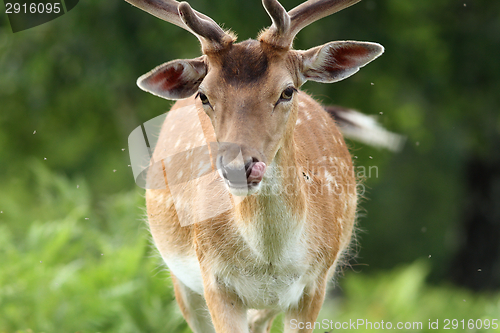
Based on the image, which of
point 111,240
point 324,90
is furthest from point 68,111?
point 324,90

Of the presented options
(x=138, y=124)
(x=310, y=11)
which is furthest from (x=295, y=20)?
(x=138, y=124)

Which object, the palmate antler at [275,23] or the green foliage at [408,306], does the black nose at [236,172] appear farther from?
the green foliage at [408,306]

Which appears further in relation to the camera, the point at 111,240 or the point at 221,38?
the point at 111,240

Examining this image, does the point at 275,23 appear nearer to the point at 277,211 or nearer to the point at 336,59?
the point at 336,59

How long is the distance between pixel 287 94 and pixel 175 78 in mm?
834

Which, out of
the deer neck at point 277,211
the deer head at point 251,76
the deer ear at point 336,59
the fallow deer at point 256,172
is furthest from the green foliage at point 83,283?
the deer ear at point 336,59

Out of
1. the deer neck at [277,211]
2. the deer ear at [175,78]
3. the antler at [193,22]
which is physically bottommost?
the deer neck at [277,211]

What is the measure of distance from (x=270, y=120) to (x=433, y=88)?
794cm

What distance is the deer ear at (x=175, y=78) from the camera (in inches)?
155

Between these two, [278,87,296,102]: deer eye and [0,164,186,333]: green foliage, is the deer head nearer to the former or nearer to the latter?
[278,87,296,102]: deer eye

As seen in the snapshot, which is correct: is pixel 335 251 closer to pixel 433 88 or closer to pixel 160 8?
pixel 160 8

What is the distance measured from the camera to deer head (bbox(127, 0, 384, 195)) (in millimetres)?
3379

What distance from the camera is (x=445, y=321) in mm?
9570

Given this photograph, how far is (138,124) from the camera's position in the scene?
11.8 m
